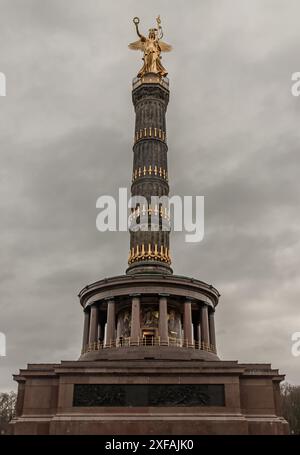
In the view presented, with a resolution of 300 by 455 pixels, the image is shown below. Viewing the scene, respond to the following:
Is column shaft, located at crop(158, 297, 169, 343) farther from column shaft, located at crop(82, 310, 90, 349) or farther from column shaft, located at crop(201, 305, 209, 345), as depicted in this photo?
column shaft, located at crop(82, 310, 90, 349)

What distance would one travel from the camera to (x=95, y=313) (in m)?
30.3

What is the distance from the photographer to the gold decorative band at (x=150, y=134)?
120 ft

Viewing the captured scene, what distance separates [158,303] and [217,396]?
808 cm

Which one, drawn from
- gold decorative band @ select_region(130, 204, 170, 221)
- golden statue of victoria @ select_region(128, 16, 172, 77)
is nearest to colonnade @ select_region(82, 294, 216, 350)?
gold decorative band @ select_region(130, 204, 170, 221)

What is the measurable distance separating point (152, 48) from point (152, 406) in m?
29.6

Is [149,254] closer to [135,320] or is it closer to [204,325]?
[135,320]

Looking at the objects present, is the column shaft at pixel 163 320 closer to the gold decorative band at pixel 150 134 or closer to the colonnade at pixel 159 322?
the colonnade at pixel 159 322

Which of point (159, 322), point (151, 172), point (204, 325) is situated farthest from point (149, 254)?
point (151, 172)

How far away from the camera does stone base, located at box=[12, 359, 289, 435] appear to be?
21703 millimetres

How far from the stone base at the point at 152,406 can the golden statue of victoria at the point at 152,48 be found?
992 inches

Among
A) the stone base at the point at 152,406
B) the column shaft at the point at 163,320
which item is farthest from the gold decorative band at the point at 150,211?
the stone base at the point at 152,406

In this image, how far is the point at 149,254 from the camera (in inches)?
1276

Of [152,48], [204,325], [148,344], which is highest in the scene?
[152,48]
